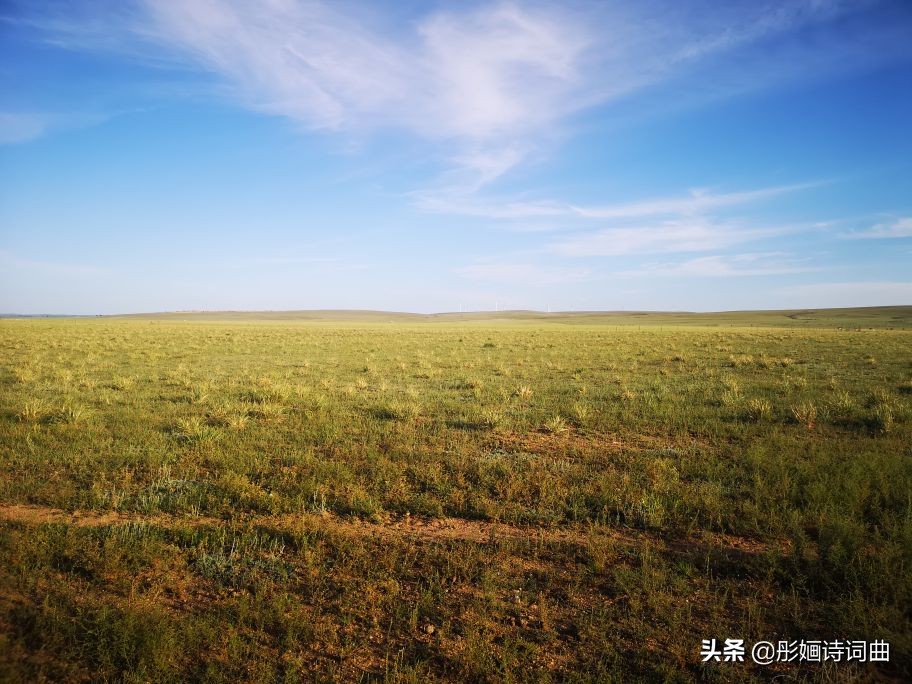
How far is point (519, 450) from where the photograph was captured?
8805mm

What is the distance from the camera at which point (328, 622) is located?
3.94 meters

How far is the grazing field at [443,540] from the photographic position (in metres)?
3.62

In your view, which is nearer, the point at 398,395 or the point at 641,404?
the point at 641,404

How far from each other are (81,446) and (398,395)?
764 centimetres

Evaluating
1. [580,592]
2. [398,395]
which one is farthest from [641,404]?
[580,592]

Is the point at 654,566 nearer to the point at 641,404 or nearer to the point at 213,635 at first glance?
the point at 213,635

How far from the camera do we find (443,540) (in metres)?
5.38

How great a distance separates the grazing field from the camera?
362 cm

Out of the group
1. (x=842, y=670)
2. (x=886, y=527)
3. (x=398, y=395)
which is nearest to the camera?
(x=842, y=670)

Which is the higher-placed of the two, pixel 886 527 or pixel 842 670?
pixel 886 527

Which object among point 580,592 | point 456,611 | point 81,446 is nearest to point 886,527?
point 580,592

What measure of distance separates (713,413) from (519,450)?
6.07 meters

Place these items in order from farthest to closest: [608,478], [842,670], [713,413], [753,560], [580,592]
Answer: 1. [713,413]
2. [608,478]
3. [753,560]
4. [580,592]
5. [842,670]

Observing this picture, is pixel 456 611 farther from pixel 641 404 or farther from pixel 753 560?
pixel 641 404
